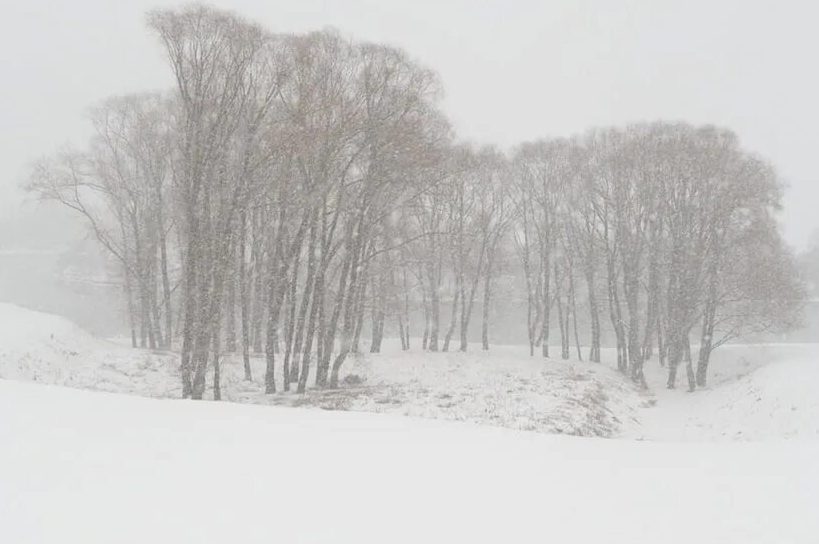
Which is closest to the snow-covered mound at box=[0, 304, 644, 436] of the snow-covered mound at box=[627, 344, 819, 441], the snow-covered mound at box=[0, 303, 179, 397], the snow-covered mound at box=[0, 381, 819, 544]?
the snow-covered mound at box=[0, 303, 179, 397]

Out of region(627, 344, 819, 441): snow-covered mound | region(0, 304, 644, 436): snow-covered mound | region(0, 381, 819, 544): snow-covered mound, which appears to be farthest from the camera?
region(0, 304, 644, 436): snow-covered mound

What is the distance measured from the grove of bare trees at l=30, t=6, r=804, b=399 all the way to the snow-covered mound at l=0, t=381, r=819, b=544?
7348 millimetres

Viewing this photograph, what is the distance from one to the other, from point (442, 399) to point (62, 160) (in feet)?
73.8

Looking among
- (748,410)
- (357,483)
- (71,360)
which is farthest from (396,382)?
(357,483)

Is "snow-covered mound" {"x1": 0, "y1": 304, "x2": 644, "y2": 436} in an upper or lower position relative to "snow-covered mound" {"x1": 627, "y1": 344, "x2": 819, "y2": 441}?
upper

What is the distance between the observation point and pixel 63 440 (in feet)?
24.0

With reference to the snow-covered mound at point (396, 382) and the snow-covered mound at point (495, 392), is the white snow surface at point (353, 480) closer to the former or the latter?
the snow-covered mound at point (495, 392)

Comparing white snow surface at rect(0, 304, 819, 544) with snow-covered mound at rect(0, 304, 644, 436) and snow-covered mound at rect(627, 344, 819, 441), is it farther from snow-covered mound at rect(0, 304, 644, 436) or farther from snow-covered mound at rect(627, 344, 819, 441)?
snow-covered mound at rect(0, 304, 644, 436)

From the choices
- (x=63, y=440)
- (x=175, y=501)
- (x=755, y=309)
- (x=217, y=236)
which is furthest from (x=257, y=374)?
(x=755, y=309)

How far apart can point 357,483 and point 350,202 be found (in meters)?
14.7

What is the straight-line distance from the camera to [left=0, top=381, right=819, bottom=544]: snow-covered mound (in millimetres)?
5375

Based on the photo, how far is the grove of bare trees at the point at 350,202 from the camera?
50.5 ft

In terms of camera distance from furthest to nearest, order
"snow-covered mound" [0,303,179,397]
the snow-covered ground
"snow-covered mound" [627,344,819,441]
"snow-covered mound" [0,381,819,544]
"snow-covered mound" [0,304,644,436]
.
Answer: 1. "snow-covered mound" [0,303,179,397]
2. "snow-covered mound" [0,304,644,436]
3. the snow-covered ground
4. "snow-covered mound" [627,344,819,441]
5. "snow-covered mound" [0,381,819,544]

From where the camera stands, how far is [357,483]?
21.5 feet
